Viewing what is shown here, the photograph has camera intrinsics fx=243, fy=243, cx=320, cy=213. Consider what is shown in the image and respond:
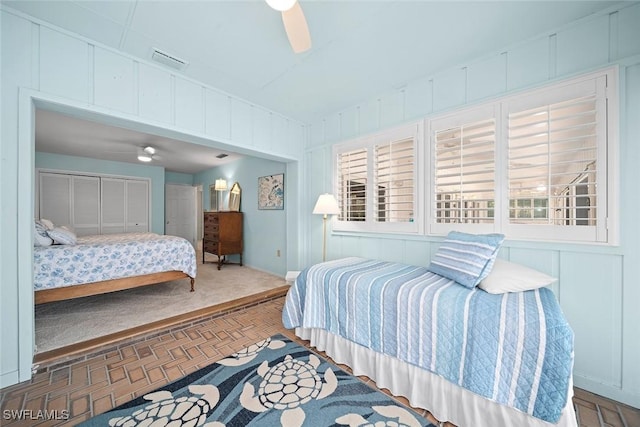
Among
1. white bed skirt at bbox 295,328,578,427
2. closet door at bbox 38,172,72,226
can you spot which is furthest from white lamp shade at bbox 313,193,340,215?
closet door at bbox 38,172,72,226

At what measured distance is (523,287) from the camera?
1.49 metres

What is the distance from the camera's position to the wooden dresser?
4891mm

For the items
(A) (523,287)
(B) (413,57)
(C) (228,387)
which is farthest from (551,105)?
(C) (228,387)

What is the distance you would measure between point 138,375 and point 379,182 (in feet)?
8.95

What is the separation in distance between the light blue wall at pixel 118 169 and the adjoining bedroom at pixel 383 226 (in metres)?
3.64

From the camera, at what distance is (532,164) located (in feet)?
6.05

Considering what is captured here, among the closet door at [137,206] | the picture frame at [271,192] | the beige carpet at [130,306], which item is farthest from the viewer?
the closet door at [137,206]

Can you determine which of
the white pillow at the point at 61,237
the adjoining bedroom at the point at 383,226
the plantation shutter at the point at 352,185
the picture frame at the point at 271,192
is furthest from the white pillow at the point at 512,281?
the white pillow at the point at 61,237

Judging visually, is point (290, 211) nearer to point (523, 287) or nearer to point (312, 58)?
point (312, 58)

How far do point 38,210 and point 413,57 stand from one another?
7315mm

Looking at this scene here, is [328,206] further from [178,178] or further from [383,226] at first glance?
[178,178]

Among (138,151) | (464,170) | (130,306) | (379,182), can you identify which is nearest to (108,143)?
(138,151)

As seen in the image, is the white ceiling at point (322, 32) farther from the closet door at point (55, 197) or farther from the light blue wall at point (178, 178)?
the light blue wall at point (178, 178)

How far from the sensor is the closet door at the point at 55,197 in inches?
199
